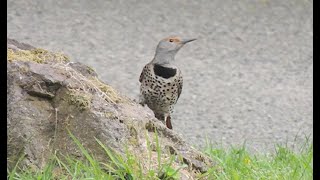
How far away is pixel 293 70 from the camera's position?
10.4 meters

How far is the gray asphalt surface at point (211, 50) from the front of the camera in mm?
8468

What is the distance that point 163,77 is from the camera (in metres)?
6.60

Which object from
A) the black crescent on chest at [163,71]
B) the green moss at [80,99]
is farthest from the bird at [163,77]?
the green moss at [80,99]

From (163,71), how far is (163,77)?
47 mm

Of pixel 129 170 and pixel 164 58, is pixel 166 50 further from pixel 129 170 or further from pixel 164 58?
pixel 129 170

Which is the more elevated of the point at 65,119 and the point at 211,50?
the point at 65,119

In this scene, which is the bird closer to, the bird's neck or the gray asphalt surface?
the bird's neck

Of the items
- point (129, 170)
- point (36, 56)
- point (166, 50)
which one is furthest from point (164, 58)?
point (129, 170)

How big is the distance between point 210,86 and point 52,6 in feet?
10.9

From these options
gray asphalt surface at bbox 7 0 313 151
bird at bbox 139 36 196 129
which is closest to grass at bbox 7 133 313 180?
bird at bbox 139 36 196 129

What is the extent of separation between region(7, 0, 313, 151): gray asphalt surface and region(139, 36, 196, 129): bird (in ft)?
Result: 2.90

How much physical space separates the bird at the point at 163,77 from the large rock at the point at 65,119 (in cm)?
129

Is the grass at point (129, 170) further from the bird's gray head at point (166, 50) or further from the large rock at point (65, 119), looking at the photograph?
the bird's gray head at point (166, 50)

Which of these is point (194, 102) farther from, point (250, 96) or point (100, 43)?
point (100, 43)
